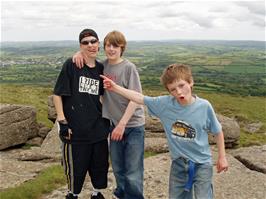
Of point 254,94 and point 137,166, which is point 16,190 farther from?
point 254,94

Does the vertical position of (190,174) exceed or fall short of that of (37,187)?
it exceeds it

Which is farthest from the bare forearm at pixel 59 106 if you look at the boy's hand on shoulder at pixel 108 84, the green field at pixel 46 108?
the green field at pixel 46 108

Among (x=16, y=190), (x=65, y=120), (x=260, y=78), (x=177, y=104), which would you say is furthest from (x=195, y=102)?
(x=260, y=78)

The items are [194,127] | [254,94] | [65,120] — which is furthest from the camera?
[254,94]

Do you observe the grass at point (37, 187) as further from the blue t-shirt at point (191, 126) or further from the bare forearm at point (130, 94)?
the blue t-shirt at point (191, 126)

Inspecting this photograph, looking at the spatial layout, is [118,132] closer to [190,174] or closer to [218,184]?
[190,174]

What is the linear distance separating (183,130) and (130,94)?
54.1 inches

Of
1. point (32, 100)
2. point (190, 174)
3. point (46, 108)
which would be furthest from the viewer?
point (32, 100)

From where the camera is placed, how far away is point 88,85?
7.92m

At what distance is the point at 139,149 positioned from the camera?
8281 mm

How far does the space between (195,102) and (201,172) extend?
1275 mm

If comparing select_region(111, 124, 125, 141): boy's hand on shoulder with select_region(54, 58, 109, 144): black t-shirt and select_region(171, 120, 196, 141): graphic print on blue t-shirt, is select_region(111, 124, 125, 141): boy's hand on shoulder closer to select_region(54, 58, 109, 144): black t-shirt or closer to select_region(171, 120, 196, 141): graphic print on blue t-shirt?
select_region(54, 58, 109, 144): black t-shirt

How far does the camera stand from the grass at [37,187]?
1048cm

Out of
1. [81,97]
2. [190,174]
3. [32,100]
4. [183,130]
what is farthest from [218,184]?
[32,100]
